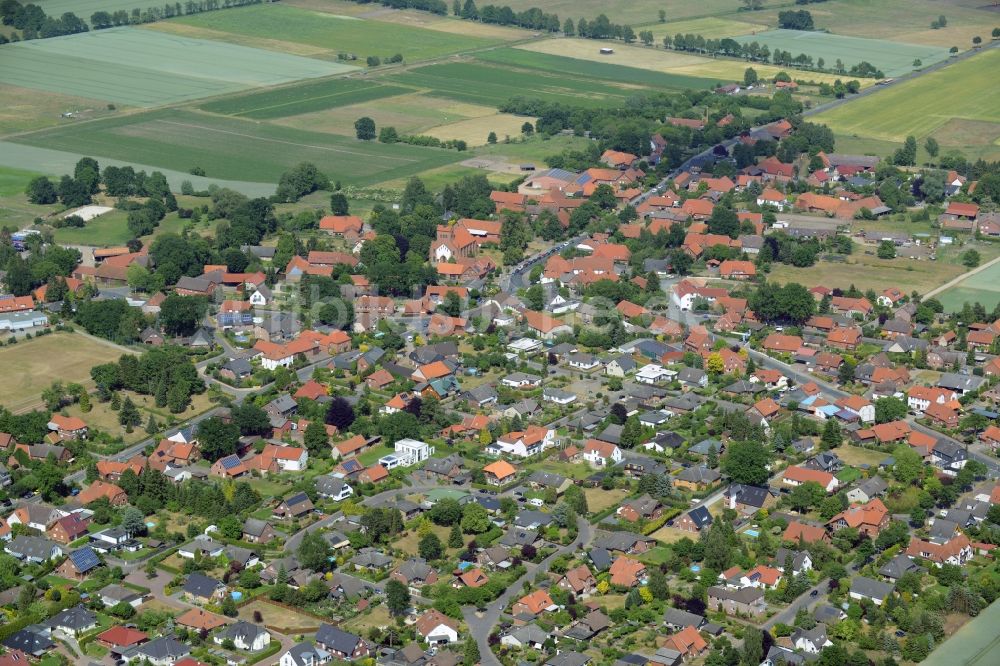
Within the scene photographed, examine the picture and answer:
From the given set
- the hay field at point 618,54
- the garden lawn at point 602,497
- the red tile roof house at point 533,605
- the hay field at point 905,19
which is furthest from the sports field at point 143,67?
the red tile roof house at point 533,605

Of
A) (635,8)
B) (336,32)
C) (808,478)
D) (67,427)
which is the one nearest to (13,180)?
(67,427)

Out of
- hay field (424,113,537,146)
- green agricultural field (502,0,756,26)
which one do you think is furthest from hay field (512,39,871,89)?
hay field (424,113,537,146)

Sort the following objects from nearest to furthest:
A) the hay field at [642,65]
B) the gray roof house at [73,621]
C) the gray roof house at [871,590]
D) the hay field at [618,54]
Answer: the gray roof house at [73,621], the gray roof house at [871,590], the hay field at [642,65], the hay field at [618,54]

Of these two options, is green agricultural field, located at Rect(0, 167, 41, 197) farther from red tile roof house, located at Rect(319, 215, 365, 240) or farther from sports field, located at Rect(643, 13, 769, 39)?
sports field, located at Rect(643, 13, 769, 39)

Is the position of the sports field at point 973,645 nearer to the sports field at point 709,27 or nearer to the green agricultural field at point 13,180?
the green agricultural field at point 13,180

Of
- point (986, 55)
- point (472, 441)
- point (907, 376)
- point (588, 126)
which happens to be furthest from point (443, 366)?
point (986, 55)

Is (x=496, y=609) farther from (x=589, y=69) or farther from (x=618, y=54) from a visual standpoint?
(x=618, y=54)
